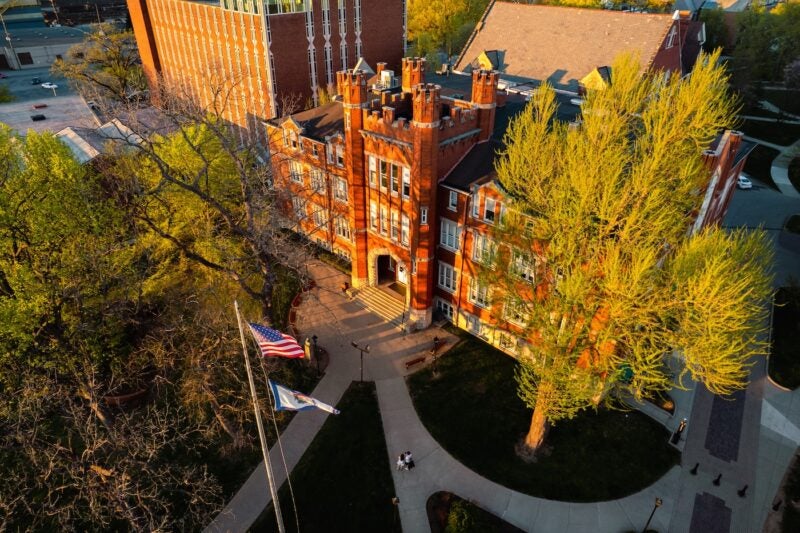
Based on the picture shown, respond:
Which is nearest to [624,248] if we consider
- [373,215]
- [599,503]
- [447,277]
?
[599,503]

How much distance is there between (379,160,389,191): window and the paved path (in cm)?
1075

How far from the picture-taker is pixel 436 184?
30891mm

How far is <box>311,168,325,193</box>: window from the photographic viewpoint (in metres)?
39.5

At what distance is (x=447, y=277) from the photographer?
113ft

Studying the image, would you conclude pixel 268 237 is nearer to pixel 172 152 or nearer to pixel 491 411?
Answer: pixel 172 152

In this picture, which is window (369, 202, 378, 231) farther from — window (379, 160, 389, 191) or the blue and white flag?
the blue and white flag

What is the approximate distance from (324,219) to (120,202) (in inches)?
618

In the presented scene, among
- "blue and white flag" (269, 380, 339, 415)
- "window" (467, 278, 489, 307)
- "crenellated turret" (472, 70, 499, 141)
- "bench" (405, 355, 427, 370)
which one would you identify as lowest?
"bench" (405, 355, 427, 370)

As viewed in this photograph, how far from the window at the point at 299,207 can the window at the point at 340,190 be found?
4.83 meters

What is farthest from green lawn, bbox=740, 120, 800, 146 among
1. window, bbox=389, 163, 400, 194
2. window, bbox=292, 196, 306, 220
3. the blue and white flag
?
the blue and white flag

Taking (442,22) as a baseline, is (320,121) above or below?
below

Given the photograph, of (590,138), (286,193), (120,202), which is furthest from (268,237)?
(590,138)

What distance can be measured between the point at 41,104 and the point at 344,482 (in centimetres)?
8646

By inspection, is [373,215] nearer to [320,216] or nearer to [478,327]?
[320,216]
